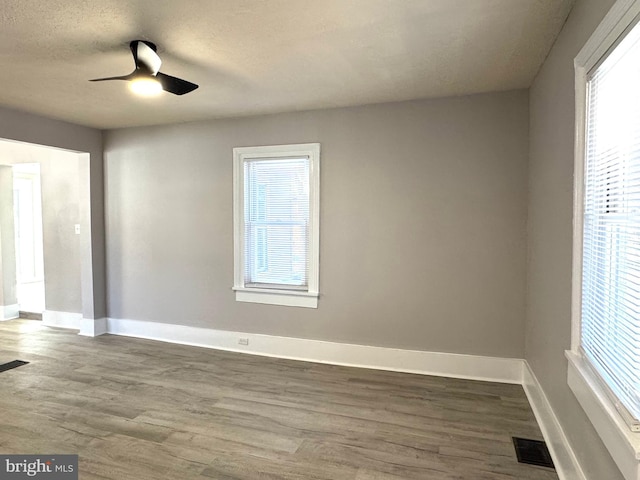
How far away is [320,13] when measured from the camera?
2105 mm

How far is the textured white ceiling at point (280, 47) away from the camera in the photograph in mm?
2068

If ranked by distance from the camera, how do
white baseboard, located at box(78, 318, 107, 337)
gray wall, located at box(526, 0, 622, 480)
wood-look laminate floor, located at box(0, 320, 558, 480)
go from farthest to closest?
white baseboard, located at box(78, 318, 107, 337), wood-look laminate floor, located at box(0, 320, 558, 480), gray wall, located at box(526, 0, 622, 480)

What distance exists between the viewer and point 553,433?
2402 millimetres

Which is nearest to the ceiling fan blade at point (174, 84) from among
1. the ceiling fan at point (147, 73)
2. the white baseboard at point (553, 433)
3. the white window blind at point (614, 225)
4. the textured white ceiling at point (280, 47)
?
the ceiling fan at point (147, 73)

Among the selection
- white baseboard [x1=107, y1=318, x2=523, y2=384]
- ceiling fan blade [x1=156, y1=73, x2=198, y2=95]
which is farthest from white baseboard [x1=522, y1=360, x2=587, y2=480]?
ceiling fan blade [x1=156, y1=73, x2=198, y2=95]

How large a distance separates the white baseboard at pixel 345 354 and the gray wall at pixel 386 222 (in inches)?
3.4

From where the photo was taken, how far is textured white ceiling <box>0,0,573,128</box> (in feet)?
6.79

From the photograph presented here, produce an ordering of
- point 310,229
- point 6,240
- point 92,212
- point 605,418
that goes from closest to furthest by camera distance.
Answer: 1. point 605,418
2. point 310,229
3. point 92,212
4. point 6,240

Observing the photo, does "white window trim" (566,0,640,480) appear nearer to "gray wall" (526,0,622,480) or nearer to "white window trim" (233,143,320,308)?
"gray wall" (526,0,622,480)

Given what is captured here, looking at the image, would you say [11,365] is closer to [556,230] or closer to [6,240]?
[6,240]

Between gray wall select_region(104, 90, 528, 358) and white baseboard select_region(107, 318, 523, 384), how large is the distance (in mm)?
87

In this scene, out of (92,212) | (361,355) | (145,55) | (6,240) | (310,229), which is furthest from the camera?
(6,240)

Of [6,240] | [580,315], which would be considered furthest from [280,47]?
[6,240]

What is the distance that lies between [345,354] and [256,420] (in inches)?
51.5
